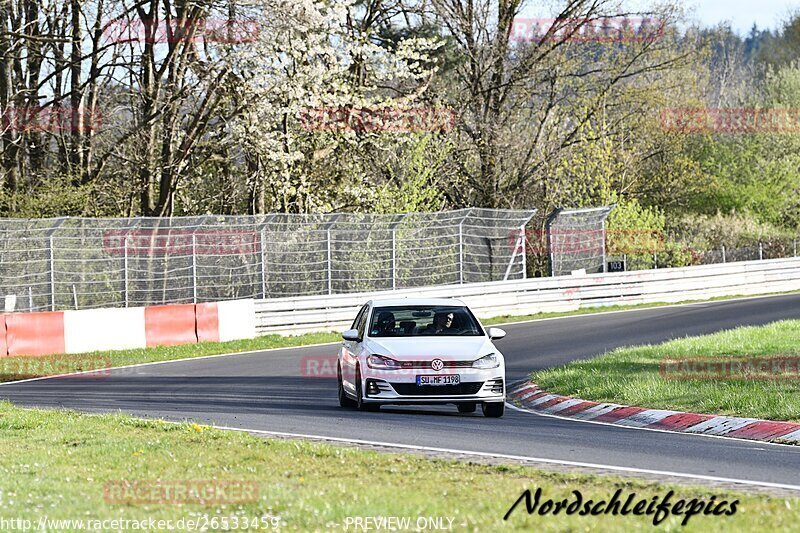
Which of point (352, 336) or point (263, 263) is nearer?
point (352, 336)

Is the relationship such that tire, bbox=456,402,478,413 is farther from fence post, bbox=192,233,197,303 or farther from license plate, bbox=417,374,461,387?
fence post, bbox=192,233,197,303

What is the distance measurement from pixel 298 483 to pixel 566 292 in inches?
1082

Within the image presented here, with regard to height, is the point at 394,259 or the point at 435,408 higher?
the point at 394,259

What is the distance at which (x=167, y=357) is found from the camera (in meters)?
24.6

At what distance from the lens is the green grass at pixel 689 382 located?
1380 cm

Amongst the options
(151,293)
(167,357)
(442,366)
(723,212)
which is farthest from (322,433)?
(723,212)

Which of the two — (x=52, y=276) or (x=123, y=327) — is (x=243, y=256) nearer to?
(x=123, y=327)

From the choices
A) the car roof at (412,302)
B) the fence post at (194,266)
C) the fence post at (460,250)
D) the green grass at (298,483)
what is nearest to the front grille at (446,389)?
the car roof at (412,302)

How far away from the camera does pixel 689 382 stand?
51.8 ft

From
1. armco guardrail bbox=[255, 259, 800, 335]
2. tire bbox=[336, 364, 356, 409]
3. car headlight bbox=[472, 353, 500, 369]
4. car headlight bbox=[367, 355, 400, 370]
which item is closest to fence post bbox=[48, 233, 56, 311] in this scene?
armco guardrail bbox=[255, 259, 800, 335]

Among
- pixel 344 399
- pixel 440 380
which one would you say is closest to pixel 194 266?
pixel 344 399

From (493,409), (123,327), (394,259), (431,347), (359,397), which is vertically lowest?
(123,327)

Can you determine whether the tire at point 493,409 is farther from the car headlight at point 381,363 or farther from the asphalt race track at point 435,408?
the car headlight at point 381,363

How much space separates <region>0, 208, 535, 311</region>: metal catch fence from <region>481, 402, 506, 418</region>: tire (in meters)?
15.1
